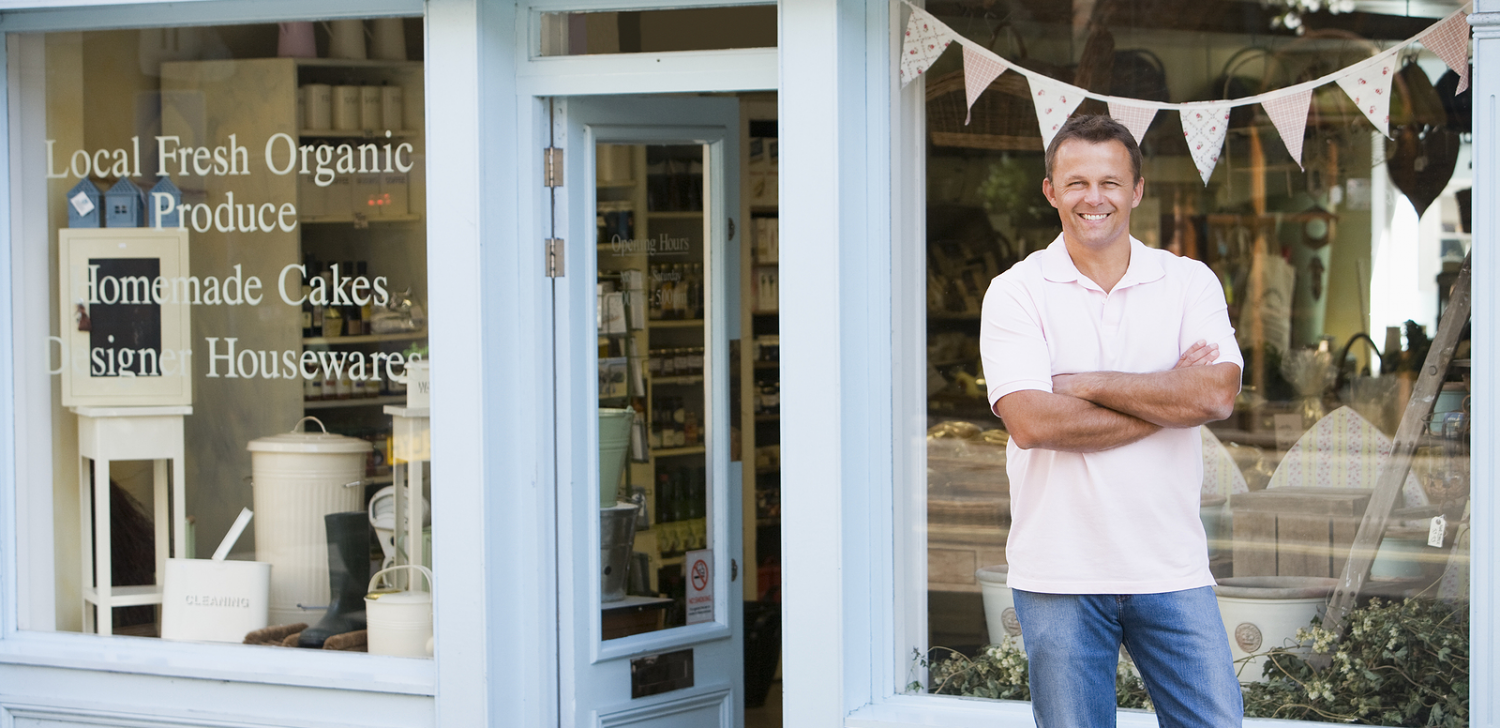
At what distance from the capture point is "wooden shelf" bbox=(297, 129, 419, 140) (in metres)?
3.90

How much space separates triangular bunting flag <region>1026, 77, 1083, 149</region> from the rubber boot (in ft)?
7.43

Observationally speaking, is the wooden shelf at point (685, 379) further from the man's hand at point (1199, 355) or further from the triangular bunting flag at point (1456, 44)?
the triangular bunting flag at point (1456, 44)

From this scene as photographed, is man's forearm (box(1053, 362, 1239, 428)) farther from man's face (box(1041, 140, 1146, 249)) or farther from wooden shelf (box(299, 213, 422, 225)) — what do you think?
wooden shelf (box(299, 213, 422, 225))

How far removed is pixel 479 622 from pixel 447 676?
0.60ft

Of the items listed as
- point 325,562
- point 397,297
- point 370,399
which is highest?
point 397,297

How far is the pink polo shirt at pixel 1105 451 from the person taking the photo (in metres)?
2.35

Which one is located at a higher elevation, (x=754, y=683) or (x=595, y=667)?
(x=595, y=667)

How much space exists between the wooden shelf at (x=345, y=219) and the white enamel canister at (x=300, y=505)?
23.2 inches

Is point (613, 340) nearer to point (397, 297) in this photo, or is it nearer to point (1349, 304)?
point (397, 297)

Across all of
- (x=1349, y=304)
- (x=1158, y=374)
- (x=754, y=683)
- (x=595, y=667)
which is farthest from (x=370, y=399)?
(x=1349, y=304)

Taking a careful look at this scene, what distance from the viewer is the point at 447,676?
3598 millimetres

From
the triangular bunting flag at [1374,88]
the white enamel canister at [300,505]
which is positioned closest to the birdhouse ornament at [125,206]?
the white enamel canister at [300,505]

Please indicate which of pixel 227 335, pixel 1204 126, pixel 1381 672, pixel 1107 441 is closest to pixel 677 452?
pixel 227 335

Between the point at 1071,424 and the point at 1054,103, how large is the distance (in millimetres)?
1315
